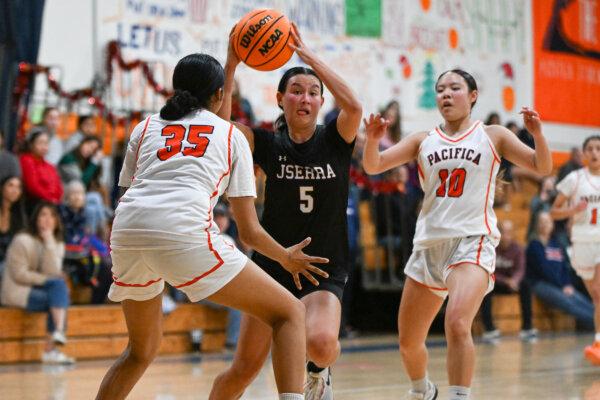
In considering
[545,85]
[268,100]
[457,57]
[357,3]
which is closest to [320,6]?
[357,3]

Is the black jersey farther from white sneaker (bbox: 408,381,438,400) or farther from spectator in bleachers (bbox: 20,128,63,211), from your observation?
spectator in bleachers (bbox: 20,128,63,211)

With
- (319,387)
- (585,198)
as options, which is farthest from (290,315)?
(585,198)

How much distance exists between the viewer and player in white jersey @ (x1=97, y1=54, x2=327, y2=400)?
13.3ft

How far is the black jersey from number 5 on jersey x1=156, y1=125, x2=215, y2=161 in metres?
1.08

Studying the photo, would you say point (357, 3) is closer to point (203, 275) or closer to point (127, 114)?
point (127, 114)

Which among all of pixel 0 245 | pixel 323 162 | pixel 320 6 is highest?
pixel 320 6

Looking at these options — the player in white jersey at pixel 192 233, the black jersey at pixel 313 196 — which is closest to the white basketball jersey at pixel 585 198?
the black jersey at pixel 313 196

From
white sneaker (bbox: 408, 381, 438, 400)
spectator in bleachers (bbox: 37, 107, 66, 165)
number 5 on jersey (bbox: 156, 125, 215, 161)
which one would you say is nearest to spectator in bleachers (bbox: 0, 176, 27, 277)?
spectator in bleachers (bbox: 37, 107, 66, 165)

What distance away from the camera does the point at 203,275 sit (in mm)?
4051

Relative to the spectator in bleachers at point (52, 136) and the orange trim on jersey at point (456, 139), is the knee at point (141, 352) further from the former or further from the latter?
the spectator in bleachers at point (52, 136)

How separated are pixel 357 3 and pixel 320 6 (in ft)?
2.33

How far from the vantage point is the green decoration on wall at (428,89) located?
16.3 meters

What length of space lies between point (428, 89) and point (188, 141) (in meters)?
12.6

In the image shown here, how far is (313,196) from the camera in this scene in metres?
5.16
